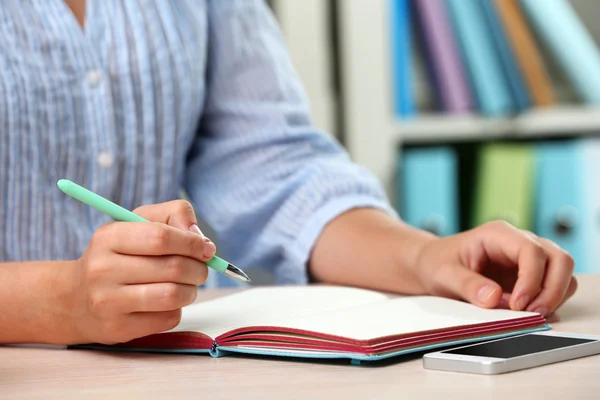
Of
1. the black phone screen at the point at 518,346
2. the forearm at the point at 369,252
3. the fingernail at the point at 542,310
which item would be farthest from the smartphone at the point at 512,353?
the forearm at the point at 369,252

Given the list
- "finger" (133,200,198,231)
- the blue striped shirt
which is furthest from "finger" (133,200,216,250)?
the blue striped shirt

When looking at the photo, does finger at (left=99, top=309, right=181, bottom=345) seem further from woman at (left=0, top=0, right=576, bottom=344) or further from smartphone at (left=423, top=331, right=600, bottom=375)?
smartphone at (left=423, top=331, right=600, bottom=375)

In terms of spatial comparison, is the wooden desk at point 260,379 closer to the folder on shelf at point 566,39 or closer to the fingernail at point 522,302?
the fingernail at point 522,302

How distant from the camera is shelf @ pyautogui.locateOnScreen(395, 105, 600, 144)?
1.91 metres

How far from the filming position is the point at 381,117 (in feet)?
6.28

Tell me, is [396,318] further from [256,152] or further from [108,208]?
[256,152]

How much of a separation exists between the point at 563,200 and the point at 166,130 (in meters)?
1.05

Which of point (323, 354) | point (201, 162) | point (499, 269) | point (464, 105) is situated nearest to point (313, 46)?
point (464, 105)

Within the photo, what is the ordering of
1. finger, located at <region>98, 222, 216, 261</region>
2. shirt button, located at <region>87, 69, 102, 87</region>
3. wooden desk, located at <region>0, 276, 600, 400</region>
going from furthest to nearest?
shirt button, located at <region>87, 69, 102, 87</region>
finger, located at <region>98, 222, 216, 261</region>
wooden desk, located at <region>0, 276, 600, 400</region>

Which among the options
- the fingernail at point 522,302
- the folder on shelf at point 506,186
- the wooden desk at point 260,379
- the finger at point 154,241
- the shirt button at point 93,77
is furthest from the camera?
the folder on shelf at point 506,186

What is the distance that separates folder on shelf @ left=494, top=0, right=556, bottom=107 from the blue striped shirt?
0.83 metres

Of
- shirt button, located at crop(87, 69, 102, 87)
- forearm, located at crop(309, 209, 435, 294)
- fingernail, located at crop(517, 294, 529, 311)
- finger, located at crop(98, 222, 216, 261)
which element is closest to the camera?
finger, located at crop(98, 222, 216, 261)

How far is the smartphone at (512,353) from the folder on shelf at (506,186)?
4.09 feet

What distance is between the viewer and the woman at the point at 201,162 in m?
0.81
